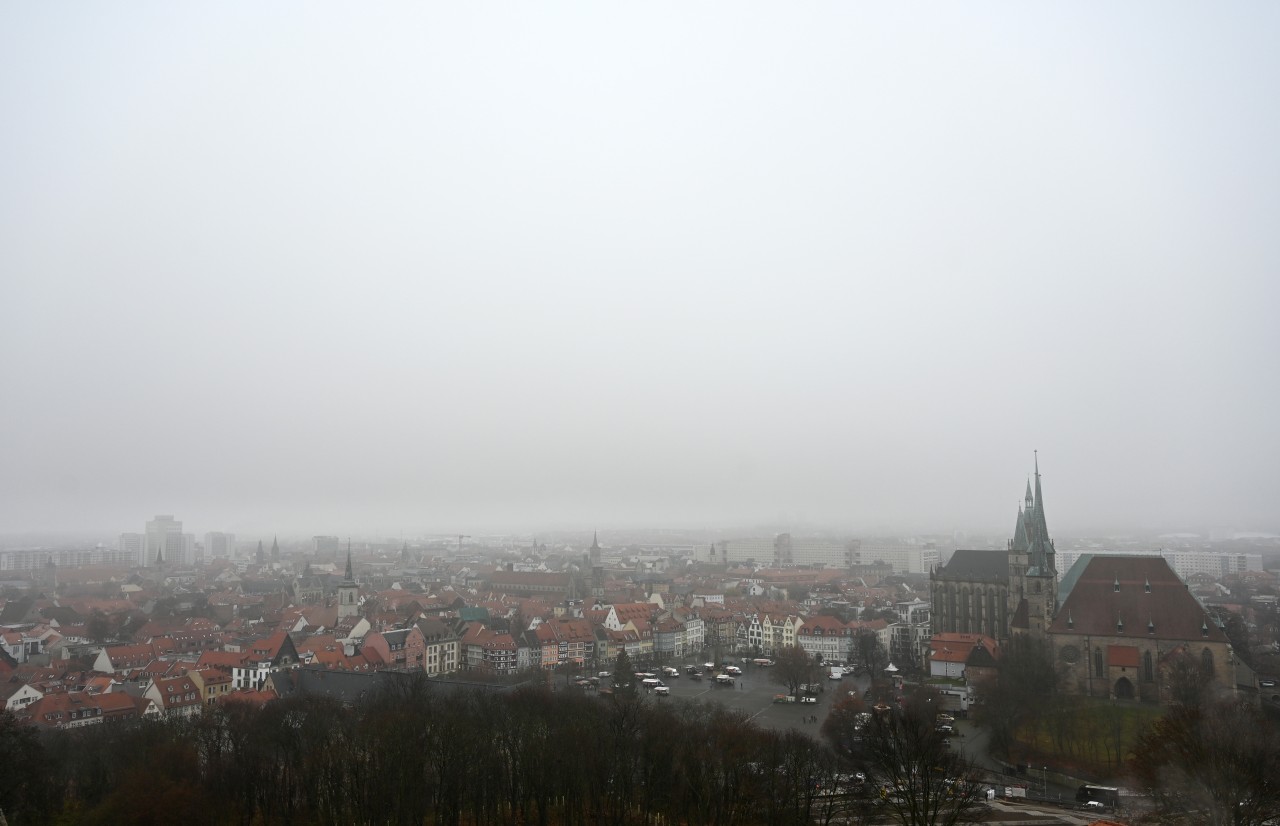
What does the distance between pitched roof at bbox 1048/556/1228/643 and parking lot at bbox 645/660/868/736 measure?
1407cm

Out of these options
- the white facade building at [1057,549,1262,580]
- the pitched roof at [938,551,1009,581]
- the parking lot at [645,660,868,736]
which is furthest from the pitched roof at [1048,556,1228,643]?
the white facade building at [1057,549,1262,580]

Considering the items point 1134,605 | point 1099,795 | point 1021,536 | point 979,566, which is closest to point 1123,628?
point 1134,605

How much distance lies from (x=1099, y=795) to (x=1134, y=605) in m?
22.2

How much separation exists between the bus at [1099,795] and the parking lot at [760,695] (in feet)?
42.0

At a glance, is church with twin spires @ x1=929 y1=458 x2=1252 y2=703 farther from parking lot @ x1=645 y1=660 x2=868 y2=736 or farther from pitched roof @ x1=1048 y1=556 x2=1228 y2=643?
parking lot @ x1=645 y1=660 x2=868 y2=736

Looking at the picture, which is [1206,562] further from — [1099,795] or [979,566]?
[1099,795]

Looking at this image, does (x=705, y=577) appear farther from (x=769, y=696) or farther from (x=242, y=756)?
(x=242, y=756)

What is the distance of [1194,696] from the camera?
4334cm

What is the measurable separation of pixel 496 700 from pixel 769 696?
2436cm

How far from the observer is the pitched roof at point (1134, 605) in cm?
5216

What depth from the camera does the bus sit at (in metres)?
34.8

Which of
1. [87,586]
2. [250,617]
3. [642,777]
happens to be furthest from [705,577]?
[642,777]

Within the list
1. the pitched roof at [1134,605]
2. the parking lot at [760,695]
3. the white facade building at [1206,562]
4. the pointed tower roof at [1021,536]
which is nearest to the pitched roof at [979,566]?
the pointed tower roof at [1021,536]

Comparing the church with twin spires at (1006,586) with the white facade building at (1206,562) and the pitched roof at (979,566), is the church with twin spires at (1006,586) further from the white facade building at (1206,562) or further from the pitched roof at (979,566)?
the white facade building at (1206,562)
